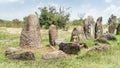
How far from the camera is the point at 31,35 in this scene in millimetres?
30250

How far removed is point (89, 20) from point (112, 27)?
923cm

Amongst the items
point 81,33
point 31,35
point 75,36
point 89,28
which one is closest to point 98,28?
point 89,28

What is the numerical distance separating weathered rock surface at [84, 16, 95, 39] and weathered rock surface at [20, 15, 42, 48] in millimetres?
12174

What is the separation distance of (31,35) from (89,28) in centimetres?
1338

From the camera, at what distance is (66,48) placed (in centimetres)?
2747

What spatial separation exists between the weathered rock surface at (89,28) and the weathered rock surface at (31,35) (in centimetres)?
1217

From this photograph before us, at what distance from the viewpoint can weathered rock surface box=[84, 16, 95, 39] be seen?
41.9 metres

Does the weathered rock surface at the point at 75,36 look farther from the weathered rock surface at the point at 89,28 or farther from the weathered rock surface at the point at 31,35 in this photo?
the weathered rock surface at the point at 31,35

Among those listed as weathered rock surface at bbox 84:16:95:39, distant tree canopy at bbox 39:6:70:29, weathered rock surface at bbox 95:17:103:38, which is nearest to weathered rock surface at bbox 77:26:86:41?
weathered rock surface at bbox 84:16:95:39

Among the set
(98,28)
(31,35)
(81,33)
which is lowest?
(81,33)

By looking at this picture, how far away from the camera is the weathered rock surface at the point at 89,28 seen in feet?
138

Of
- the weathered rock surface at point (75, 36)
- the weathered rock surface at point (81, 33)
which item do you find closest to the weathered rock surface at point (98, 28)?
the weathered rock surface at point (81, 33)

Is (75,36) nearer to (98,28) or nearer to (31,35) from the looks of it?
(98,28)

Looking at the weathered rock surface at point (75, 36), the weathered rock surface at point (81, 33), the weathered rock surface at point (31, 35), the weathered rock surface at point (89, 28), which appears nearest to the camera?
the weathered rock surface at point (31, 35)
